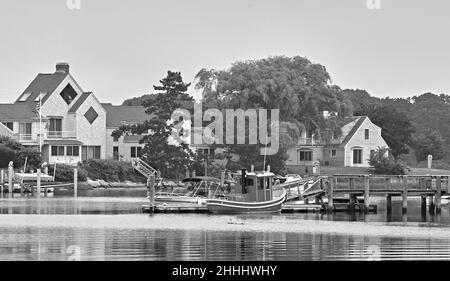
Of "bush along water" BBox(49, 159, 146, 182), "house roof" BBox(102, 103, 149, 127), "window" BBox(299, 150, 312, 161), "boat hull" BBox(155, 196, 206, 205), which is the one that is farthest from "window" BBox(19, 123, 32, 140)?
"boat hull" BBox(155, 196, 206, 205)

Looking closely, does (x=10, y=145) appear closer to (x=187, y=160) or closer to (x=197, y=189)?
(x=187, y=160)

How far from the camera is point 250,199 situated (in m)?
67.6

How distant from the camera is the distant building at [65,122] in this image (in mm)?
112750

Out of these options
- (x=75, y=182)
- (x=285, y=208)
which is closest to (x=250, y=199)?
(x=285, y=208)

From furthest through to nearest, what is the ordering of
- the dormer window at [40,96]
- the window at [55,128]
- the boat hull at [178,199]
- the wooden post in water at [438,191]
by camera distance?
the window at [55,128] → the dormer window at [40,96] → the wooden post in water at [438,191] → the boat hull at [178,199]

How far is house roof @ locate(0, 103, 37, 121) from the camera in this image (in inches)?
4452

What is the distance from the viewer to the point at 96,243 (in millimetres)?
46812

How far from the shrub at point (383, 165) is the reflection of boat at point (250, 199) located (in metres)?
47.1

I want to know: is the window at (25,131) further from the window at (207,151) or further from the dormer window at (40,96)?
the window at (207,151)

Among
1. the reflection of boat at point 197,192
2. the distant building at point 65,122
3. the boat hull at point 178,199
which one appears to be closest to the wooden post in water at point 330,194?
the reflection of boat at point 197,192

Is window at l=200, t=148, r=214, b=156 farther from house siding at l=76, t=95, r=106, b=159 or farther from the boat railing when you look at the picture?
the boat railing
